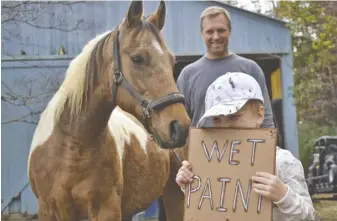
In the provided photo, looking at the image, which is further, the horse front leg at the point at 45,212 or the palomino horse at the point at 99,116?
the horse front leg at the point at 45,212

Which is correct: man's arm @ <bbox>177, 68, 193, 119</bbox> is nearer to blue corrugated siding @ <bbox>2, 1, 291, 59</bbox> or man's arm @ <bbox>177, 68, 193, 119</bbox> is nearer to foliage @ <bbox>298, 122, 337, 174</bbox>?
blue corrugated siding @ <bbox>2, 1, 291, 59</bbox>

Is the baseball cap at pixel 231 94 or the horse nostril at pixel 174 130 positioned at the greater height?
the baseball cap at pixel 231 94

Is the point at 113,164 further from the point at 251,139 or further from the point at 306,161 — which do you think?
the point at 306,161

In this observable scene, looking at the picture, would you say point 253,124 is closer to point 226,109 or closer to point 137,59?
point 226,109

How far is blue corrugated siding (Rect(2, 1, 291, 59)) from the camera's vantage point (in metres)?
8.36

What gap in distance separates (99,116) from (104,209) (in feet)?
1.98

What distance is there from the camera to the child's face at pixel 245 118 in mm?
1764

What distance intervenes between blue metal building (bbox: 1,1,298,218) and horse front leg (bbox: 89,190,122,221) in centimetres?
524

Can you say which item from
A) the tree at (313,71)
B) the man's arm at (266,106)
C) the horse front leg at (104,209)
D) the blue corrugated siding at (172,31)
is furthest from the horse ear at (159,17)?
the tree at (313,71)

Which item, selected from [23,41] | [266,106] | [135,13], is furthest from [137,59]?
[23,41]

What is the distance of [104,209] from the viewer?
320 cm

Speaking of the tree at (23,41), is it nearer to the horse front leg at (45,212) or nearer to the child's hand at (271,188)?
the horse front leg at (45,212)

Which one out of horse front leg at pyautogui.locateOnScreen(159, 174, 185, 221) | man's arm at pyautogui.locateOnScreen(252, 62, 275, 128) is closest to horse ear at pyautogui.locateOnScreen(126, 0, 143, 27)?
man's arm at pyautogui.locateOnScreen(252, 62, 275, 128)

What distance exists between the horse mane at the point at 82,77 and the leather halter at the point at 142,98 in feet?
0.68
